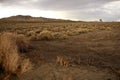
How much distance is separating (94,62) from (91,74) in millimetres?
2039

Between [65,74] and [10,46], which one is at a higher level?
[10,46]

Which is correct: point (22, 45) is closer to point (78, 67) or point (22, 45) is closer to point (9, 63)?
point (78, 67)

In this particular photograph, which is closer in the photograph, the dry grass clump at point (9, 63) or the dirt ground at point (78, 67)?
the dry grass clump at point (9, 63)

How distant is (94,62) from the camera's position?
13.6 meters

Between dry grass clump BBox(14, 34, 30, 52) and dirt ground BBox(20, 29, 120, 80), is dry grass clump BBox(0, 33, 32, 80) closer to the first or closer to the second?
dirt ground BBox(20, 29, 120, 80)

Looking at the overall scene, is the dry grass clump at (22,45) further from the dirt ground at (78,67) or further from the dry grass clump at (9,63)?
the dry grass clump at (9,63)

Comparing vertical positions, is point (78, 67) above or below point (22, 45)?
below

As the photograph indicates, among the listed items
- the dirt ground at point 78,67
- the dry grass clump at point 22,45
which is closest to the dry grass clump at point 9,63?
the dirt ground at point 78,67

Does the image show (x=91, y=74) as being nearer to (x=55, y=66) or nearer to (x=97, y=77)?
(x=97, y=77)

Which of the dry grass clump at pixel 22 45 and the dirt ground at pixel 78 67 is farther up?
the dry grass clump at pixel 22 45

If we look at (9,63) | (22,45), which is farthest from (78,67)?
(22,45)

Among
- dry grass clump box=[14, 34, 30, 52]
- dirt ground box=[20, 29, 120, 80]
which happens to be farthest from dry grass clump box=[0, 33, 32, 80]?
dry grass clump box=[14, 34, 30, 52]

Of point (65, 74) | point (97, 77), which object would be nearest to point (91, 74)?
point (97, 77)

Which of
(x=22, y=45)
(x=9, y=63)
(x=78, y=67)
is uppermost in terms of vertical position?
(x=9, y=63)
